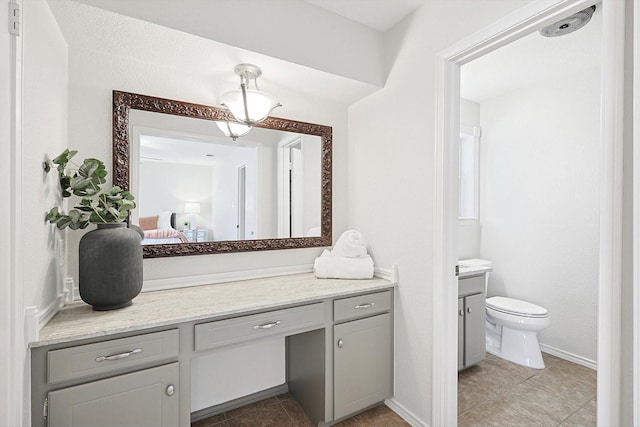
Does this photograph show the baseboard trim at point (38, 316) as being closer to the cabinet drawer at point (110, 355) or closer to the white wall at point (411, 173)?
the cabinet drawer at point (110, 355)

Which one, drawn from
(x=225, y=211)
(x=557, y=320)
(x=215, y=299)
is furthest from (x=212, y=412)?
(x=557, y=320)

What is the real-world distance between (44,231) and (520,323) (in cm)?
317

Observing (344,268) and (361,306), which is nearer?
(361,306)

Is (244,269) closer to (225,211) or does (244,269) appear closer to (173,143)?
(225,211)

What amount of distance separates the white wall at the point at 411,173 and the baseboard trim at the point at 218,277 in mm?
608

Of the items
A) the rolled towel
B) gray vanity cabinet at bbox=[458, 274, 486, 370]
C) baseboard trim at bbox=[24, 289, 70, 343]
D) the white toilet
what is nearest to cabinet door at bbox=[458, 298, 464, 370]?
gray vanity cabinet at bbox=[458, 274, 486, 370]

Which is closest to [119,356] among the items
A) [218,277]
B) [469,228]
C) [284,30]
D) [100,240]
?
[100,240]

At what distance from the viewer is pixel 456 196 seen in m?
1.67

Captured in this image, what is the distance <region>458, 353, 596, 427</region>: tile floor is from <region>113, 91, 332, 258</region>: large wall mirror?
4.97 ft

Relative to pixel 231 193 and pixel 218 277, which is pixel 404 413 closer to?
pixel 218 277

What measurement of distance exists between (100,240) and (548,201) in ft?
11.2

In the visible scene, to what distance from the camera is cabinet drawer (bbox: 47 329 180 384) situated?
1.11 metres

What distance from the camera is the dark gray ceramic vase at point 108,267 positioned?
4.27 ft

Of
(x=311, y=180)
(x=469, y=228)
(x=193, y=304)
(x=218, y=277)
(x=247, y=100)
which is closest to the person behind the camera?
(x=193, y=304)
